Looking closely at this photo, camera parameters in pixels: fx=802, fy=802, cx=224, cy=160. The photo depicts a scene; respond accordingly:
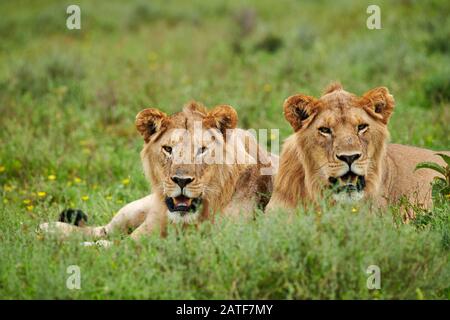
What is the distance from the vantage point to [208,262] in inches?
189

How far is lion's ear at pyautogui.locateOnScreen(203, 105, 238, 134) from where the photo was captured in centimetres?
570

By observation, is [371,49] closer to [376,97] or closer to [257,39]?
[257,39]

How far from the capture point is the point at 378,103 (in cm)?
548

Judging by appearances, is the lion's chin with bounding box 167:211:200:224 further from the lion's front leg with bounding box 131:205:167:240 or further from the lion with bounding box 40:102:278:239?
the lion's front leg with bounding box 131:205:167:240

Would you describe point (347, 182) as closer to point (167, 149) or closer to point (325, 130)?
point (325, 130)

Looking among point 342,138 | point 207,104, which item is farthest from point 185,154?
point 207,104

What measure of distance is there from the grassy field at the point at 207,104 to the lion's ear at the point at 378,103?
0.66 metres

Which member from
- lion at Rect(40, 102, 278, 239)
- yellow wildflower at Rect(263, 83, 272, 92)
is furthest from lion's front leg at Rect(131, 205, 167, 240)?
yellow wildflower at Rect(263, 83, 272, 92)

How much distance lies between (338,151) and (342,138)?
103 mm

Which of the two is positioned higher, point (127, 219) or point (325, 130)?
point (325, 130)

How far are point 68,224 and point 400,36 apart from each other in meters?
8.22

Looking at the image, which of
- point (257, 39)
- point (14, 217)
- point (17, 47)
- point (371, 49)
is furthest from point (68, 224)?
point (17, 47)

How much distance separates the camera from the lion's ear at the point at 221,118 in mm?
5699

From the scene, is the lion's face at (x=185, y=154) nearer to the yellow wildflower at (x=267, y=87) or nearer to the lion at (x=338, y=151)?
the lion at (x=338, y=151)
